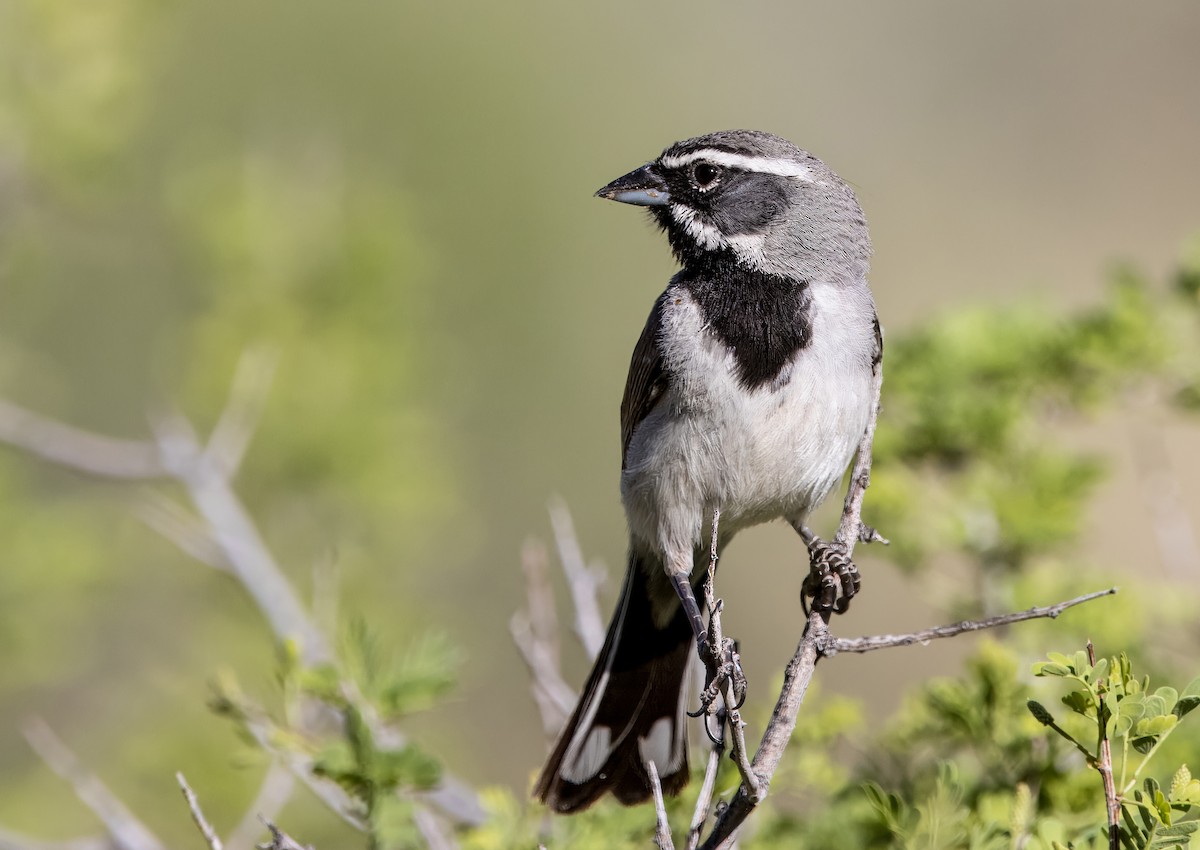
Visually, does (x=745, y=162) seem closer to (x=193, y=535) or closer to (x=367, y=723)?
(x=367, y=723)

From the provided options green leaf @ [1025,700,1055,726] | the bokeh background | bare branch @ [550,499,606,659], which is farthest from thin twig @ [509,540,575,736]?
green leaf @ [1025,700,1055,726]

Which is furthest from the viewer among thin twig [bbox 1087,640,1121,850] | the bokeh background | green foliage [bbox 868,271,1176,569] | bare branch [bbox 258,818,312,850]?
the bokeh background

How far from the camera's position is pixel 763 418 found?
3582mm

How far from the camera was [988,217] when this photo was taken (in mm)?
12844

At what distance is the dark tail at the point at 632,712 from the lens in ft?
12.0

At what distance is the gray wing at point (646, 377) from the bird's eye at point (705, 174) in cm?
36

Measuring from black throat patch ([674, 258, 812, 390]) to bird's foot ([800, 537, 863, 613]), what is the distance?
540mm

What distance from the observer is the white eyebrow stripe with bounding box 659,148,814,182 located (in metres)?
3.85

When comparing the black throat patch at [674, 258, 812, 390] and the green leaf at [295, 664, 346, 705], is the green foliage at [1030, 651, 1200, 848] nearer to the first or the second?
the black throat patch at [674, 258, 812, 390]

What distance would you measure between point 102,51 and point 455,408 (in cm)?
296

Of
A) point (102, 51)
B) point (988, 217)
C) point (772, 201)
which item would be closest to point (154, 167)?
point (102, 51)

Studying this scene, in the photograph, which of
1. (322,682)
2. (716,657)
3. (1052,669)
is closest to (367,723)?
(322,682)

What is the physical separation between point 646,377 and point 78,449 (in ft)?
7.78

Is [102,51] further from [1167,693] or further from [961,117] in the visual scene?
[961,117]
